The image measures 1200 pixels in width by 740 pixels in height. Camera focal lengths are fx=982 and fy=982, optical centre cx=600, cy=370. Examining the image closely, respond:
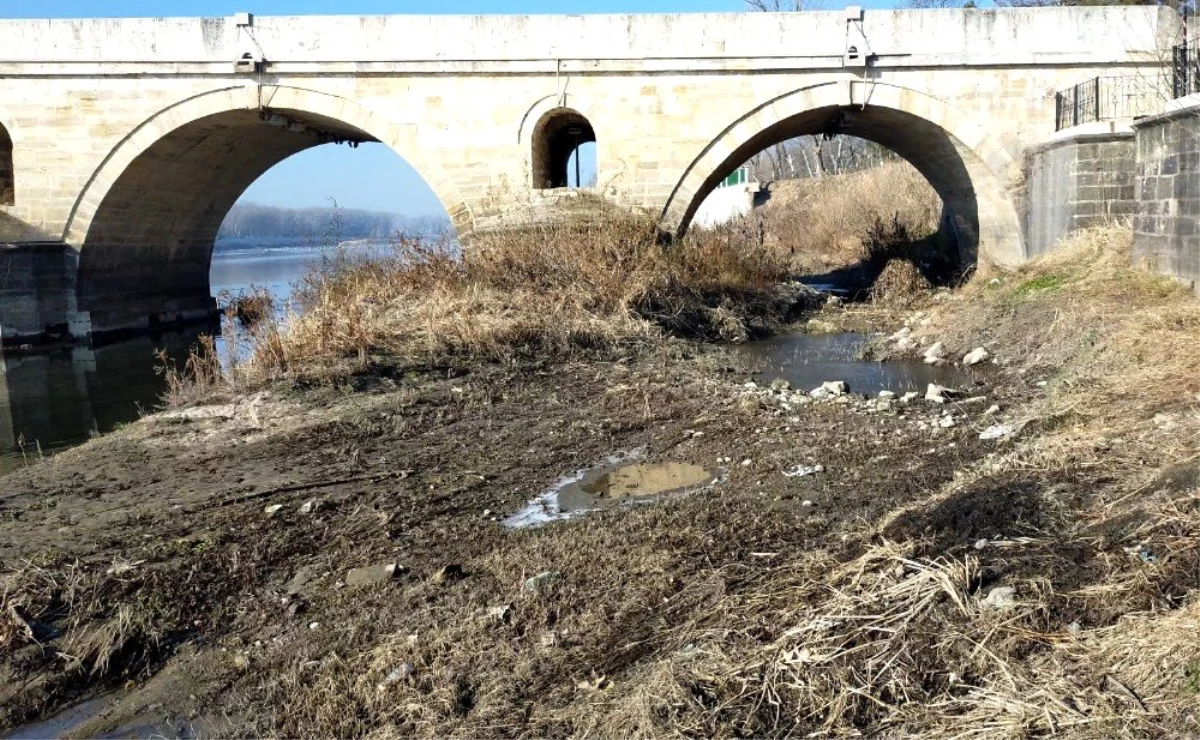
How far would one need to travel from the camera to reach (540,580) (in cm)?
404

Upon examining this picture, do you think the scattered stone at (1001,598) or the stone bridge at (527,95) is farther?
the stone bridge at (527,95)

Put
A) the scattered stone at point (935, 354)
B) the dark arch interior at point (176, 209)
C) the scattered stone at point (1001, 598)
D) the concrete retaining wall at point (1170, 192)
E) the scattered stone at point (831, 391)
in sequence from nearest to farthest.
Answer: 1. the scattered stone at point (1001, 598)
2. the scattered stone at point (831, 391)
3. the concrete retaining wall at point (1170, 192)
4. the scattered stone at point (935, 354)
5. the dark arch interior at point (176, 209)

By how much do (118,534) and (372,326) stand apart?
200 inches

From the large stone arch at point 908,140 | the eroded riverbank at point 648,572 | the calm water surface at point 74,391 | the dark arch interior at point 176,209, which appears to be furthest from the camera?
the dark arch interior at point 176,209

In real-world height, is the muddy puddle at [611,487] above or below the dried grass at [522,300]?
below

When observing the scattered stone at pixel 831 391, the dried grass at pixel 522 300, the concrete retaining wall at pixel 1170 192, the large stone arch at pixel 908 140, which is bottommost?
the scattered stone at pixel 831 391

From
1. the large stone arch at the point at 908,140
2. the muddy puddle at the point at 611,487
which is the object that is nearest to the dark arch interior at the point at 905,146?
the large stone arch at the point at 908,140

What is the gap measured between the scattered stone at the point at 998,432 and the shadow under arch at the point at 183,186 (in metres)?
11.4

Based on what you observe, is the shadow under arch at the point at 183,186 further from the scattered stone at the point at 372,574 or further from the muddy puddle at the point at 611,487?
the scattered stone at the point at 372,574

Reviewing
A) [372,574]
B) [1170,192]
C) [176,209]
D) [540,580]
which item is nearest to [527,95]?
[176,209]

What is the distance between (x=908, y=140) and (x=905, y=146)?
2.22ft

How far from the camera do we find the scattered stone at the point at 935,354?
10.3m

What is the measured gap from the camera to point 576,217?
14.8m

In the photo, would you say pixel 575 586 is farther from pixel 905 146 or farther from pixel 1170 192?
pixel 905 146
